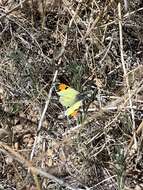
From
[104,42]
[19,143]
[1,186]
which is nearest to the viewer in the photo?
[1,186]

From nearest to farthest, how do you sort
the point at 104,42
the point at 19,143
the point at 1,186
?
the point at 1,186
the point at 19,143
the point at 104,42

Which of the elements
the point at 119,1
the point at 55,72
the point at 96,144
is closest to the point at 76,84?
the point at 55,72

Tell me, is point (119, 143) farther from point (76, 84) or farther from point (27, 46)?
point (27, 46)

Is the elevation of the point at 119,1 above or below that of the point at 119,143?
above
